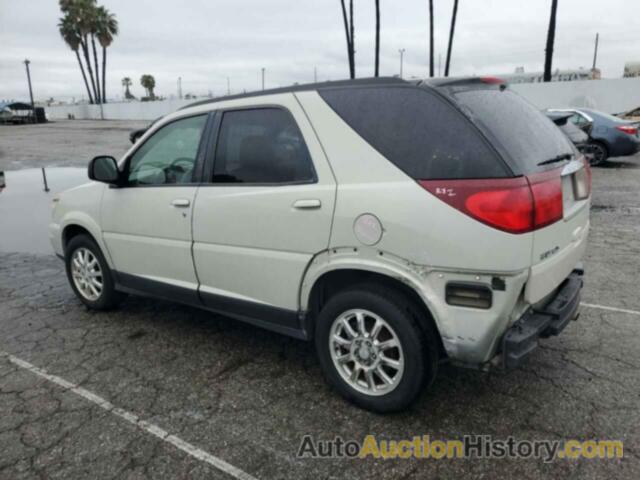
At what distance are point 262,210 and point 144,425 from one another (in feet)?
4.58

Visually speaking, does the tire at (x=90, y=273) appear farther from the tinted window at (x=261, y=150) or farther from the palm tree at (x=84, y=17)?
the palm tree at (x=84, y=17)

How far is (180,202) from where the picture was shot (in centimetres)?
348

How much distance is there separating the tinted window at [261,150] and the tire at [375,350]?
0.77 meters

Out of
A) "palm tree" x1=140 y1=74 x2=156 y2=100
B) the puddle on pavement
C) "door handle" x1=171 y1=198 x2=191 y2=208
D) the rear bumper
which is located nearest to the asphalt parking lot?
the rear bumper

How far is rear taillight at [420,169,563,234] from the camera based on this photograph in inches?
89.9

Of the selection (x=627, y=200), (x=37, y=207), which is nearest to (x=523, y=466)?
(x=627, y=200)

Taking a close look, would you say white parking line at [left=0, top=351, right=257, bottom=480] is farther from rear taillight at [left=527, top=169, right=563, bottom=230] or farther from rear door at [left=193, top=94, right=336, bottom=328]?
rear taillight at [left=527, top=169, right=563, bottom=230]

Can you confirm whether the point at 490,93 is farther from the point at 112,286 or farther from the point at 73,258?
the point at 73,258

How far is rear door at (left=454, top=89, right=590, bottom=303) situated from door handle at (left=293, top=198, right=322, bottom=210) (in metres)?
0.91

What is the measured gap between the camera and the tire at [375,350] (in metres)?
2.60

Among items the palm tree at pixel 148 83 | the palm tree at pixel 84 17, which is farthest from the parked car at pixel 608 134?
the palm tree at pixel 148 83

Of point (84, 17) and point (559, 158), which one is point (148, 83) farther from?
point (559, 158)

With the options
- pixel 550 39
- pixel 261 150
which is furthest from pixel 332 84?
pixel 550 39

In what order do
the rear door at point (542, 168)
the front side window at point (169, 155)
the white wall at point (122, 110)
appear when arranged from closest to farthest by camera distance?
the rear door at point (542, 168) < the front side window at point (169, 155) < the white wall at point (122, 110)
